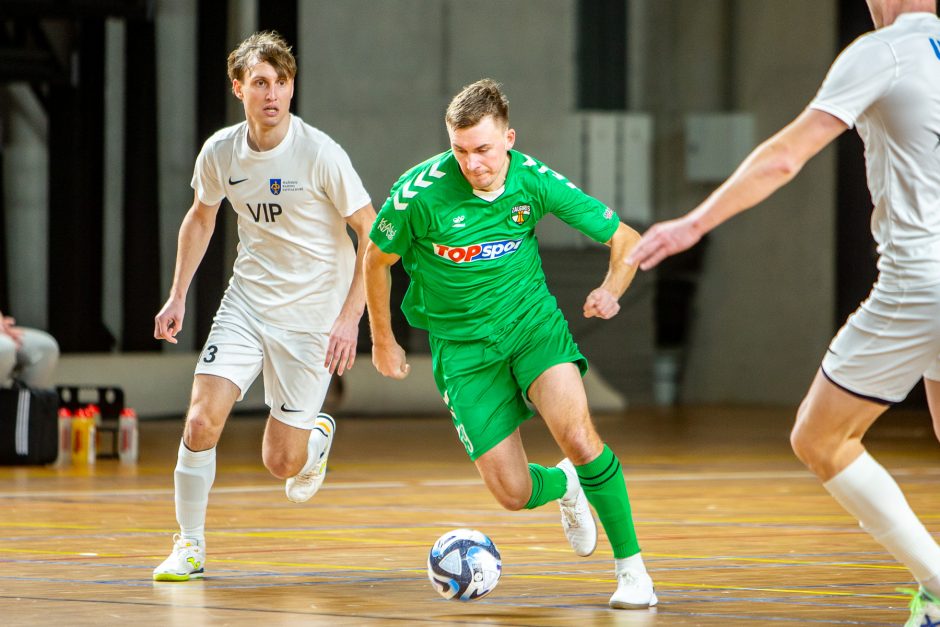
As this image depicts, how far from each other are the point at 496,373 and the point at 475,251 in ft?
1.56

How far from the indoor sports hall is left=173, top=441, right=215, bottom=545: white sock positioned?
0.69ft

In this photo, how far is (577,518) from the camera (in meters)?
6.01

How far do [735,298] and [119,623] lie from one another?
21023 mm

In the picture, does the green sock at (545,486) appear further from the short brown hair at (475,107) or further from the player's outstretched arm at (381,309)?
the short brown hair at (475,107)

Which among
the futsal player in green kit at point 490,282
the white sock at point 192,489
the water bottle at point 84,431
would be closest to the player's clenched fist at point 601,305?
the futsal player in green kit at point 490,282

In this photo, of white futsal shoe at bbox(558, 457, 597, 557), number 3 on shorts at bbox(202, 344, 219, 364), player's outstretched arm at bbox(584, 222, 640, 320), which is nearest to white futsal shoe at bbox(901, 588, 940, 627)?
player's outstretched arm at bbox(584, 222, 640, 320)

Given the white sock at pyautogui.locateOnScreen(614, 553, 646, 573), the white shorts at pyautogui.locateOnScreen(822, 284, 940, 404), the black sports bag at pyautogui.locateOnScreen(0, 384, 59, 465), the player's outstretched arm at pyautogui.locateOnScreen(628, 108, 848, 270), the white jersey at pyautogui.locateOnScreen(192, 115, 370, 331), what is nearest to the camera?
the player's outstretched arm at pyautogui.locateOnScreen(628, 108, 848, 270)

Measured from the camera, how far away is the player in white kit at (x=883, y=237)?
4102 mm

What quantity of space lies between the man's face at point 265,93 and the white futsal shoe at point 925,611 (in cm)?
323

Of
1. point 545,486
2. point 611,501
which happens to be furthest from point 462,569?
point 545,486

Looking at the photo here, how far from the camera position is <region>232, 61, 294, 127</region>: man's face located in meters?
6.19

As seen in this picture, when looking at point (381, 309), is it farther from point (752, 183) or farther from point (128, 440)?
point (128, 440)

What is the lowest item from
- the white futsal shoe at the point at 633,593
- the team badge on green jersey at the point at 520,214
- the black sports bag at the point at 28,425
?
the black sports bag at the point at 28,425

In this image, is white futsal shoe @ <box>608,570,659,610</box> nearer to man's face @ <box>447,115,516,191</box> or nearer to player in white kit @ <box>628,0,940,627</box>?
player in white kit @ <box>628,0,940,627</box>
